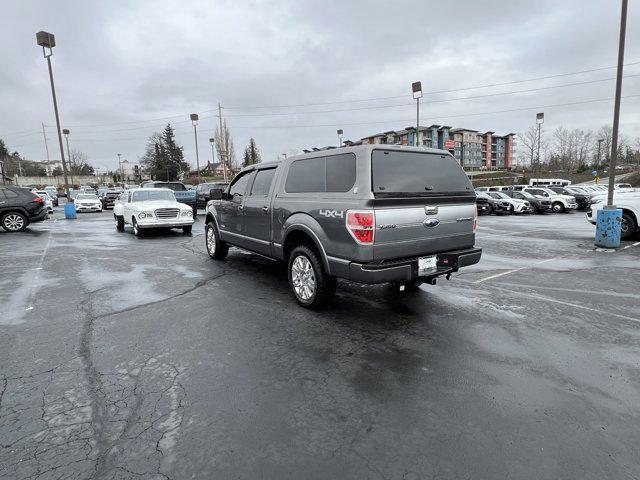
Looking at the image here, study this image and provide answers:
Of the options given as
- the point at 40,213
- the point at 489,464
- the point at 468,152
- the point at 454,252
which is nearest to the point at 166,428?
the point at 489,464

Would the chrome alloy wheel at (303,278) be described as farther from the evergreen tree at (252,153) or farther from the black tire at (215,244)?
the evergreen tree at (252,153)

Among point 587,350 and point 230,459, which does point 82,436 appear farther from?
point 587,350

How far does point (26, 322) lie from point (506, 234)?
44.6 feet

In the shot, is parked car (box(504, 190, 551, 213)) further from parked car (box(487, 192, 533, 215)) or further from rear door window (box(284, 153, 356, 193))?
rear door window (box(284, 153, 356, 193))

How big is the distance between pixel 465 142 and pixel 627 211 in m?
105

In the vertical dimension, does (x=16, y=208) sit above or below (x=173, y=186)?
below

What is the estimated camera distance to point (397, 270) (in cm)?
448

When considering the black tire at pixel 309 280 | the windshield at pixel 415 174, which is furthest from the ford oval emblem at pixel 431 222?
the black tire at pixel 309 280

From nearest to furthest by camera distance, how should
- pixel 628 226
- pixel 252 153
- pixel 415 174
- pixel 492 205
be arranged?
pixel 415 174
pixel 628 226
pixel 492 205
pixel 252 153

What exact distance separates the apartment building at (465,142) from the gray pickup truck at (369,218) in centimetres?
8799

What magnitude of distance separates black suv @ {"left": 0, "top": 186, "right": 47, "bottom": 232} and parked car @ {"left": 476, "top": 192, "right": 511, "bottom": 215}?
871 inches

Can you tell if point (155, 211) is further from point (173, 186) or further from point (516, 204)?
point (516, 204)

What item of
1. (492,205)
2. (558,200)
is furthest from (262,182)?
(558,200)

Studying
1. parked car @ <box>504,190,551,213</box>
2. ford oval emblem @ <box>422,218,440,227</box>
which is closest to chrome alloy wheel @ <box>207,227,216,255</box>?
ford oval emblem @ <box>422,218,440,227</box>
